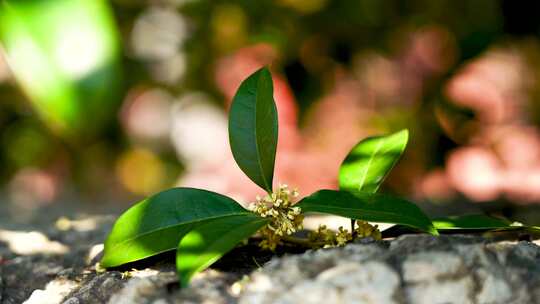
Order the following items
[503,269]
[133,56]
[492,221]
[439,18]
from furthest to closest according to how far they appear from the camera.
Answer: [133,56] → [439,18] → [492,221] → [503,269]

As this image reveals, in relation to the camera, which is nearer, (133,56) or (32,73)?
(32,73)

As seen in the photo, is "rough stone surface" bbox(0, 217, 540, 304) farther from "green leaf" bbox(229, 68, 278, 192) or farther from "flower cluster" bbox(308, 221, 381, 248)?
"green leaf" bbox(229, 68, 278, 192)

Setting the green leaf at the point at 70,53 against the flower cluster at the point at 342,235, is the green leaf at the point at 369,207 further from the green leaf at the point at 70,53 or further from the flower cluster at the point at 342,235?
the green leaf at the point at 70,53

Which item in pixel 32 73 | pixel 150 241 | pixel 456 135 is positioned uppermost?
pixel 32 73

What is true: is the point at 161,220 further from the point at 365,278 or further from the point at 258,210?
the point at 365,278

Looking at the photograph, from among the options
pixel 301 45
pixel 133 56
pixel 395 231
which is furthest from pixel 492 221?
pixel 133 56

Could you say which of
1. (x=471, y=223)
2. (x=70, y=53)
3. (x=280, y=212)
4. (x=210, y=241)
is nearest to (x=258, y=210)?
(x=280, y=212)

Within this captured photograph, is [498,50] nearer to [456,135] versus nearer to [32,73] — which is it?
[456,135]
